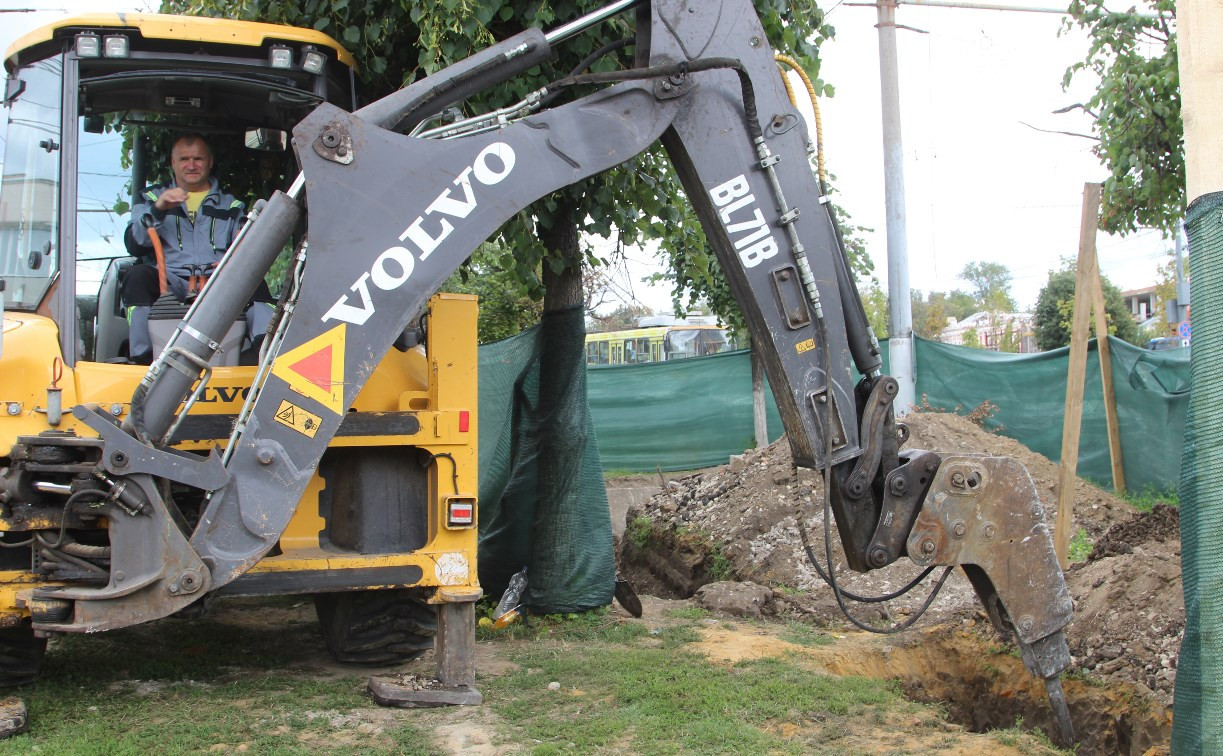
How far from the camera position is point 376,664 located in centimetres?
594

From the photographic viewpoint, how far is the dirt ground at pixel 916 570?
581 cm

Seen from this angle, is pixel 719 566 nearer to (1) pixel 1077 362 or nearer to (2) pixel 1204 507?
(1) pixel 1077 362

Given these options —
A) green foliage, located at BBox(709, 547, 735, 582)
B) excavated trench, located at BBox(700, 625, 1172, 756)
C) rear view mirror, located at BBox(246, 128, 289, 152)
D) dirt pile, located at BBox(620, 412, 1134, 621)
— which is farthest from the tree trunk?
rear view mirror, located at BBox(246, 128, 289, 152)

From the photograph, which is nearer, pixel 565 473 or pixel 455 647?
pixel 455 647

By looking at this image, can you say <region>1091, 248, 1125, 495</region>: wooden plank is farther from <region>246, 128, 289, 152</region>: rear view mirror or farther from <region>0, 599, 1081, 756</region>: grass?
<region>246, 128, 289, 152</region>: rear view mirror

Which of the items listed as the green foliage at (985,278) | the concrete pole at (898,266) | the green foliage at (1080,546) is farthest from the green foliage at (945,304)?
the green foliage at (1080,546)

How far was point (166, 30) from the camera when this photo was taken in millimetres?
5133

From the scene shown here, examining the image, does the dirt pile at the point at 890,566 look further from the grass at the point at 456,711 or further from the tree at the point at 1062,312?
the tree at the point at 1062,312

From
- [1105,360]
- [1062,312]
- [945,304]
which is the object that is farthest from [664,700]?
[945,304]

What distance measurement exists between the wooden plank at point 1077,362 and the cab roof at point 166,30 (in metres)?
4.75

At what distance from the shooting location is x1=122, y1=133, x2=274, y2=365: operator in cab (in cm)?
534

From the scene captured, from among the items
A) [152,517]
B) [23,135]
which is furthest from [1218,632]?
[23,135]

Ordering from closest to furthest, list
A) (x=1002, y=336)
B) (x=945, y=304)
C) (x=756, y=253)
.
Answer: (x=756, y=253)
(x=1002, y=336)
(x=945, y=304)

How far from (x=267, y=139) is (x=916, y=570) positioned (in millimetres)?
5502
